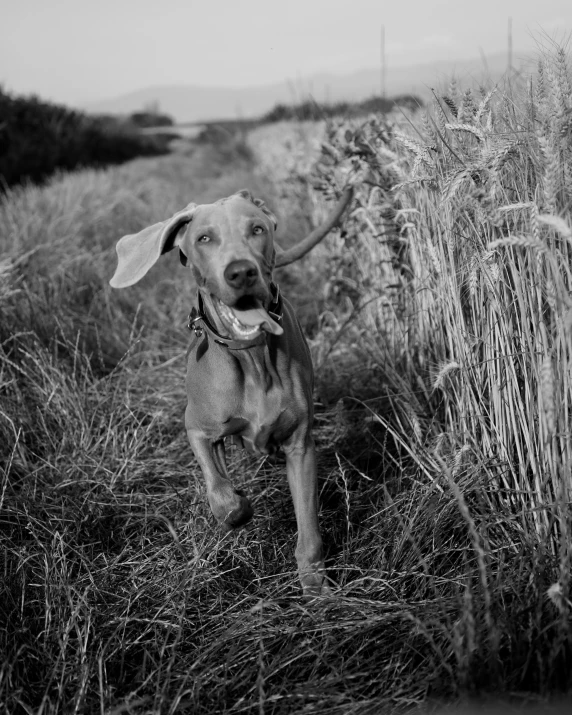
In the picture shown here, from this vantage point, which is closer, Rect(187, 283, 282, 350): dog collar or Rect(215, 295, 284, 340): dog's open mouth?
Rect(215, 295, 284, 340): dog's open mouth

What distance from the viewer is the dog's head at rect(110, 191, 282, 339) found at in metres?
2.36

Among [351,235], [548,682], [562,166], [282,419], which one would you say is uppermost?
[562,166]

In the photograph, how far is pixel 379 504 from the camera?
2805 millimetres

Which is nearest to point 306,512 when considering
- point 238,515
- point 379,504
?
point 238,515

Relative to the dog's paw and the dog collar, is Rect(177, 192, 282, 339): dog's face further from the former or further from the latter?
the dog's paw

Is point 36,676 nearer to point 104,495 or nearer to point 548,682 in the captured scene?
point 104,495

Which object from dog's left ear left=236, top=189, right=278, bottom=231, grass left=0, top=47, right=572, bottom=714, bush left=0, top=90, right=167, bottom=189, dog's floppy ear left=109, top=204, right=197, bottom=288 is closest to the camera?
grass left=0, top=47, right=572, bottom=714

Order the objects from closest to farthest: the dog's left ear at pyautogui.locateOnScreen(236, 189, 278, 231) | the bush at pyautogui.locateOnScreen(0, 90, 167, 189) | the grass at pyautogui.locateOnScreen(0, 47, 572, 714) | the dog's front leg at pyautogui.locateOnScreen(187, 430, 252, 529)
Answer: the grass at pyautogui.locateOnScreen(0, 47, 572, 714), the dog's front leg at pyautogui.locateOnScreen(187, 430, 252, 529), the dog's left ear at pyautogui.locateOnScreen(236, 189, 278, 231), the bush at pyautogui.locateOnScreen(0, 90, 167, 189)

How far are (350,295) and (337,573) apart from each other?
238 cm

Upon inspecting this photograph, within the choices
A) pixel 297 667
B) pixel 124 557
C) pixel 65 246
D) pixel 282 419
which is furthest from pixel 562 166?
pixel 65 246

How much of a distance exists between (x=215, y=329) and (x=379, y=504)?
905mm

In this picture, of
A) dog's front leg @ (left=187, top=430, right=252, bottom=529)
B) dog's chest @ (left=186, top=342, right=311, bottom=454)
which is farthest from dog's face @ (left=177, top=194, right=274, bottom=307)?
dog's front leg @ (left=187, top=430, right=252, bottom=529)

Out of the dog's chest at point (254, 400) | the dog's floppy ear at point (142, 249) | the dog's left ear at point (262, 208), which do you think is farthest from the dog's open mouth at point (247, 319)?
the dog's left ear at point (262, 208)

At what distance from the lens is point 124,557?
2.68 m
